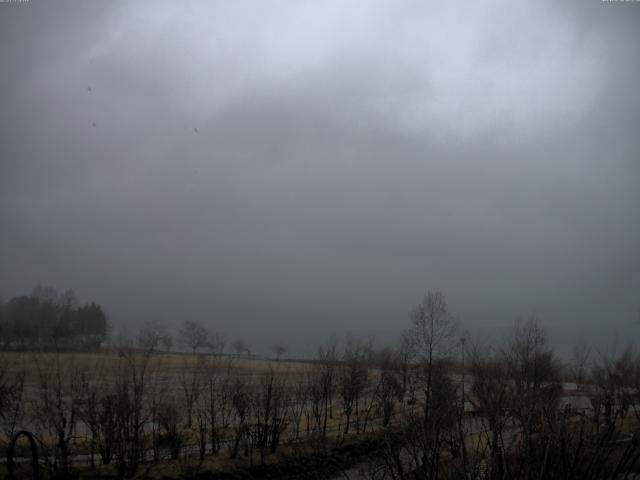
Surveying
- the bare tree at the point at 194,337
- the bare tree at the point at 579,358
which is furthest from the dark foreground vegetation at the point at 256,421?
the bare tree at the point at 194,337

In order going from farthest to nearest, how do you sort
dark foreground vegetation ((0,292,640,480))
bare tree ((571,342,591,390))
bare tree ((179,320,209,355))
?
bare tree ((179,320,209,355)) → bare tree ((571,342,591,390)) → dark foreground vegetation ((0,292,640,480))

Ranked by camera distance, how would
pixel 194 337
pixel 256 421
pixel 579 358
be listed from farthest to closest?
pixel 194 337, pixel 579 358, pixel 256 421

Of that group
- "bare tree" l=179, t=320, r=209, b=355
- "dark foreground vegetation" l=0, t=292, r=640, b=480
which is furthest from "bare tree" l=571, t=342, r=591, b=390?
"bare tree" l=179, t=320, r=209, b=355

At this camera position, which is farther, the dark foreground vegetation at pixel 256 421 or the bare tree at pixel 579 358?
the bare tree at pixel 579 358

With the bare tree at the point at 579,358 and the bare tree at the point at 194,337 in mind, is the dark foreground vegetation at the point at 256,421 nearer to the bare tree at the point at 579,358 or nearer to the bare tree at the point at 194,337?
the bare tree at the point at 579,358

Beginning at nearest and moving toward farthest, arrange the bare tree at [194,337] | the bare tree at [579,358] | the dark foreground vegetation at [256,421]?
the dark foreground vegetation at [256,421] → the bare tree at [579,358] → the bare tree at [194,337]

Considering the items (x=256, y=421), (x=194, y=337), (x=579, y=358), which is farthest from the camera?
(x=194, y=337)

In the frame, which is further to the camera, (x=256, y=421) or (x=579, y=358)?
(x=579, y=358)

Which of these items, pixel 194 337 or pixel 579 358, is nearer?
pixel 579 358

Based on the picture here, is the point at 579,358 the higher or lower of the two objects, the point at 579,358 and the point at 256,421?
the higher

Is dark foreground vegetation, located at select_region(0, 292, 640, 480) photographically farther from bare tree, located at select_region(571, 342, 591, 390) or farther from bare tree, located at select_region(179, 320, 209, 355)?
bare tree, located at select_region(179, 320, 209, 355)

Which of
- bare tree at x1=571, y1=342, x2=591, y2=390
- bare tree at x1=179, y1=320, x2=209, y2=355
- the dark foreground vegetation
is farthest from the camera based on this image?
bare tree at x1=179, y1=320, x2=209, y2=355

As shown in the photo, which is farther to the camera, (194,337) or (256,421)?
(194,337)

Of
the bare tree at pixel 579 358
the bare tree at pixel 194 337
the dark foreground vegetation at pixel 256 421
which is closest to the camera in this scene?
the dark foreground vegetation at pixel 256 421
